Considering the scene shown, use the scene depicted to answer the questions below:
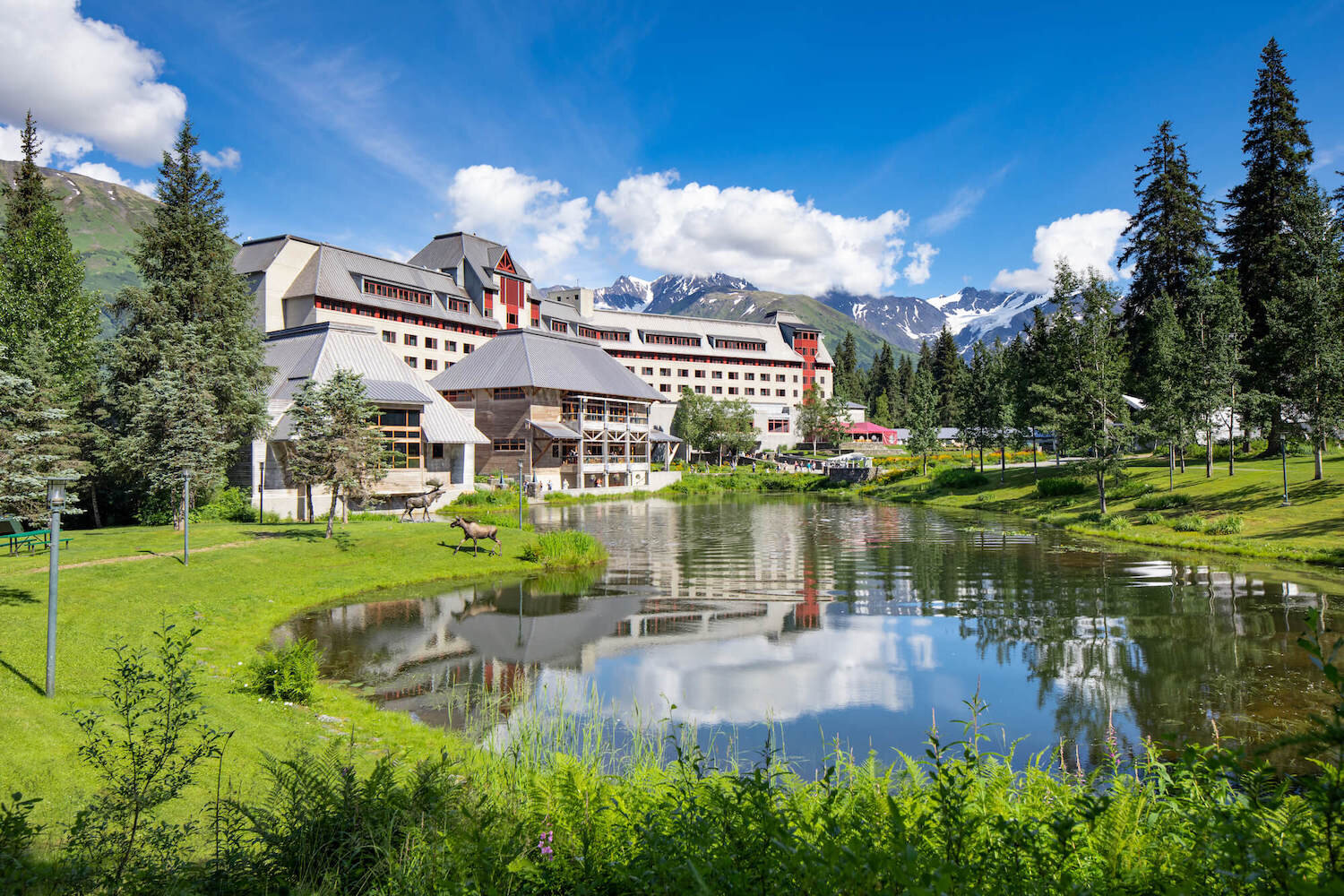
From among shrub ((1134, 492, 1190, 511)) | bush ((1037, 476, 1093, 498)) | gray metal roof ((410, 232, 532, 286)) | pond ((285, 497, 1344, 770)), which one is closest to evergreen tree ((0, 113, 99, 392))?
pond ((285, 497, 1344, 770))

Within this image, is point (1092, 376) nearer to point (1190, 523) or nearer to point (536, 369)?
point (1190, 523)

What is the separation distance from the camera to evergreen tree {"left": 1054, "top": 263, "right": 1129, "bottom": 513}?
36.2m

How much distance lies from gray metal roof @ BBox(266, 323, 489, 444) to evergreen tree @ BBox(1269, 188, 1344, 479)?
43693mm

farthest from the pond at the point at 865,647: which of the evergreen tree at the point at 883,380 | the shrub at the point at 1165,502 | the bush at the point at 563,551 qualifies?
the evergreen tree at the point at 883,380

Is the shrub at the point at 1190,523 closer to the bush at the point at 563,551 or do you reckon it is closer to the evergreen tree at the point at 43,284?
the bush at the point at 563,551

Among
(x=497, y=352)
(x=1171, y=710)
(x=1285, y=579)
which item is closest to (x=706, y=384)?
(x=497, y=352)

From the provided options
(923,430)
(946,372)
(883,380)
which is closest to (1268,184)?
(923,430)

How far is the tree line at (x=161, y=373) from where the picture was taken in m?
23.8

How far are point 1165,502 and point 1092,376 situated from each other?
24.4ft

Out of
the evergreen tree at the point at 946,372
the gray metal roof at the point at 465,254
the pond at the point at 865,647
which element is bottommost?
the pond at the point at 865,647

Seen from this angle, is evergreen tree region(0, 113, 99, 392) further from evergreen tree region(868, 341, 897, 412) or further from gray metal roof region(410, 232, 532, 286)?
evergreen tree region(868, 341, 897, 412)

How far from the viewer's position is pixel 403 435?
1601 inches

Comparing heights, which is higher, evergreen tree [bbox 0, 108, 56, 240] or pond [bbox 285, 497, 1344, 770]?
evergreen tree [bbox 0, 108, 56, 240]

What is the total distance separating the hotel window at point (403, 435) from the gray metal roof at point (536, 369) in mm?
20155
